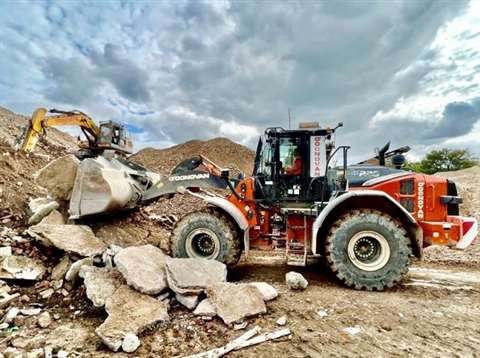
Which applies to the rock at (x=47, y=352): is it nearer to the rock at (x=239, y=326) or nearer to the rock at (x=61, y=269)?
the rock at (x=61, y=269)

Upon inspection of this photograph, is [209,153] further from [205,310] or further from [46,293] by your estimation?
[205,310]

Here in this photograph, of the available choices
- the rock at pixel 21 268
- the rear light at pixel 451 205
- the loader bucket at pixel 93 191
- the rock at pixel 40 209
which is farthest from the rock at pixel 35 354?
the rear light at pixel 451 205

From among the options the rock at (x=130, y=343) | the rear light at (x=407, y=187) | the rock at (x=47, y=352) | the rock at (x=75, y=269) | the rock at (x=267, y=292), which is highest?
the rear light at (x=407, y=187)

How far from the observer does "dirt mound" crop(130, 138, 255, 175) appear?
846 inches

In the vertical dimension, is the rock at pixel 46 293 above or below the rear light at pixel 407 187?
below

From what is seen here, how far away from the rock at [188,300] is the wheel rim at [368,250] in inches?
Answer: 85.0

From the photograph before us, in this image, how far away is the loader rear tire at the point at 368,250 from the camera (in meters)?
4.21

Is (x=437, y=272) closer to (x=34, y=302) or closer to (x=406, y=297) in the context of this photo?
(x=406, y=297)

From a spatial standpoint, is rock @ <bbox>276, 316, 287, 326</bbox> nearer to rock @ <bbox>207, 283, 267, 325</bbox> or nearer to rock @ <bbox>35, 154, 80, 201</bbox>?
rock @ <bbox>207, 283, 267, 325</bbox>

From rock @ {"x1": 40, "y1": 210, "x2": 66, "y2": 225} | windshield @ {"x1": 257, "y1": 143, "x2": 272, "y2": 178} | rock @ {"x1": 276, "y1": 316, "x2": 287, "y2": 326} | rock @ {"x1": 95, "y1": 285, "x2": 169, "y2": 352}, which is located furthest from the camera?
rock @ {"x1": 40, "y1": 210, "x2": 66, "y2": 225}

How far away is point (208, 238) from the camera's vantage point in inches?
191

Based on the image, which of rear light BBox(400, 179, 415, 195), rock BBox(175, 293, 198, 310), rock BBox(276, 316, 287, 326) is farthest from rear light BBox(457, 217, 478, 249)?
rock BBox(175, 293, 198, 310)

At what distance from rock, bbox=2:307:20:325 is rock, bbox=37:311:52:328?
28 centimetres

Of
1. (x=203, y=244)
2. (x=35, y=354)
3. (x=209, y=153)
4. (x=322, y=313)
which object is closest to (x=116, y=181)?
(x=203, y=244)
